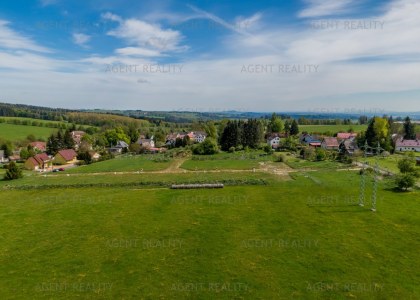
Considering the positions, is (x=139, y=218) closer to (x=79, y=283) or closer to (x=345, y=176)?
(x=79, y=283)

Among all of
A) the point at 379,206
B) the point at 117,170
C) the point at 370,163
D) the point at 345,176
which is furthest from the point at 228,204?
the point at 370,163

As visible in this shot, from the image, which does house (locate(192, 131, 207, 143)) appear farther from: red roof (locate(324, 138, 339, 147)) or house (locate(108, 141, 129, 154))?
red roof (locate(324, 138, 339, 147))

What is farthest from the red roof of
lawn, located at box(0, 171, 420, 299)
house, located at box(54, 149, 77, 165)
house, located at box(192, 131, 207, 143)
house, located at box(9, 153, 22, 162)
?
house, located at box(9, 153, 22, 162)

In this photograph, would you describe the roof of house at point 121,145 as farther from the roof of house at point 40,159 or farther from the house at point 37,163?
the house at point 37,163

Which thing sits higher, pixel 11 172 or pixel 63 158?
pixel 63 158

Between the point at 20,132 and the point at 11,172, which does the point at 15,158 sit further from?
the point at 20,132

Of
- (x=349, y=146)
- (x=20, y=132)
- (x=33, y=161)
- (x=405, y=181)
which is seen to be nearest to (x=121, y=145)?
(x=33, y=161)
